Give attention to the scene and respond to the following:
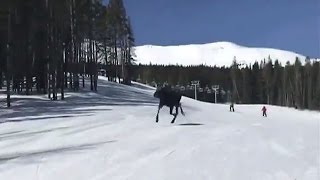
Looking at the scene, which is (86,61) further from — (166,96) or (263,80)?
(166,96)

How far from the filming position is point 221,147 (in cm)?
1495

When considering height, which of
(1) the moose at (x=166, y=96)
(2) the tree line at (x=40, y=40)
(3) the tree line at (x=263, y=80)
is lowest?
(3) the tree line at (x=263, y=80)

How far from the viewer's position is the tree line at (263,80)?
129000mm

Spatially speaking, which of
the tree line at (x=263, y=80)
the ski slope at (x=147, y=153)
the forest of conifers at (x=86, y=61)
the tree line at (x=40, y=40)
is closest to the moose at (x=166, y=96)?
the ski slope at (x=147, y=153)

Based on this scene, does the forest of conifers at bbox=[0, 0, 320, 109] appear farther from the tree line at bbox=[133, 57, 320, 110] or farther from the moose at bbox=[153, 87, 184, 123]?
the moose at bbox=[153, 87, 184, 123]

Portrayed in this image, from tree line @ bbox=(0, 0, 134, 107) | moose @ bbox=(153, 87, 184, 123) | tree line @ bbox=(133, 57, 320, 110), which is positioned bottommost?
tree line @ bbox=(133, 57, 320, 110)

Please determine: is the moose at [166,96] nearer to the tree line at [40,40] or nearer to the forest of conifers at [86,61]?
the forest of conifers at [86,61]

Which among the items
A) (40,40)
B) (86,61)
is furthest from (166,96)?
(86,61)

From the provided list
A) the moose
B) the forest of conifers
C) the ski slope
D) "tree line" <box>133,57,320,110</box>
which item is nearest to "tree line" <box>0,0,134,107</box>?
the forest of conifers

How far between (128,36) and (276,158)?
7658 centimetres

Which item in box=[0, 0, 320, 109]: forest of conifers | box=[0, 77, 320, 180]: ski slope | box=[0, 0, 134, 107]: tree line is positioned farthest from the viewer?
box=[0, 0, 320, 109]: forest of conifers

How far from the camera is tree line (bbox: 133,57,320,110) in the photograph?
129000 mm

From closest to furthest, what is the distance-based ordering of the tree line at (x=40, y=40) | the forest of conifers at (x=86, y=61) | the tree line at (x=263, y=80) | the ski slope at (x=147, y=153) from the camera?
the ski slope at (x=147, y=153) < the tree line at (x=40, y=40) < the forest of conifers at (x=86, y=61) < the tree line at (x=263, y=80)

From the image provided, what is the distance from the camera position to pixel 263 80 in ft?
498
